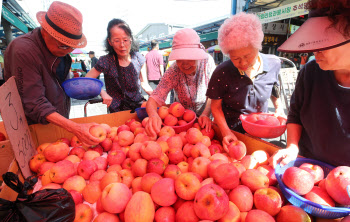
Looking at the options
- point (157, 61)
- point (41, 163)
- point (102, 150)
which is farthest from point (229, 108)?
point (157, 61)

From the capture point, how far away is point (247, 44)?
145cm

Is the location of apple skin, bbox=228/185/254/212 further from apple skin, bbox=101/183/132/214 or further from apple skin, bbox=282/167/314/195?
apple skin, bbox=101/183/132/214

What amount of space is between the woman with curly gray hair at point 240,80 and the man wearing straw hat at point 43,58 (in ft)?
3.98

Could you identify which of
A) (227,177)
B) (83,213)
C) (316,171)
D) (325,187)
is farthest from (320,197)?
(83,213)

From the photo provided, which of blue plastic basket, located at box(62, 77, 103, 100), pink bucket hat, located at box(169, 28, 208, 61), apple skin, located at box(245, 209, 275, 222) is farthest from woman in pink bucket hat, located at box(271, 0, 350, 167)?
blue plastic basket, located at box(62, 77, 103, 100)

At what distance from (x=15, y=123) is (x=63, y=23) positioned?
3.02 ft

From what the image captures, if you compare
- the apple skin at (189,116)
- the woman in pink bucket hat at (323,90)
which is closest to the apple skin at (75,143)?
the apple skin at (189,116)

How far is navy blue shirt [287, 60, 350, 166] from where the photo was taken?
1140 millimetres

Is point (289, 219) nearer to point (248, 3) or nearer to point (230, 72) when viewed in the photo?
point (230, 72)

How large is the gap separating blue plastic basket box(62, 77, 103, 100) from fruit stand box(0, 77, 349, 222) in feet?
1.42

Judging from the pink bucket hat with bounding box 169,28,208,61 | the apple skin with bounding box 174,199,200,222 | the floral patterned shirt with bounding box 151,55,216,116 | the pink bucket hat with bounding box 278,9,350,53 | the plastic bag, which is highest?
the pink bucket hat with bounding box 278,9,350,53

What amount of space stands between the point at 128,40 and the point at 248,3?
4.28 metres

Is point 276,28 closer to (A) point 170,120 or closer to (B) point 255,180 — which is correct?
(A) point 170,120

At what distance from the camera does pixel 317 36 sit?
2.39 ft
